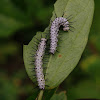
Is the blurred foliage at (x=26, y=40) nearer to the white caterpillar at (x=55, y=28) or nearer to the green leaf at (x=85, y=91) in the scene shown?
the green leaf at (x=85, y=91)

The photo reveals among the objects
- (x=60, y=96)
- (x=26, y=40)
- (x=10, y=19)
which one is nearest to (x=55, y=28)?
(x=60, y=96)

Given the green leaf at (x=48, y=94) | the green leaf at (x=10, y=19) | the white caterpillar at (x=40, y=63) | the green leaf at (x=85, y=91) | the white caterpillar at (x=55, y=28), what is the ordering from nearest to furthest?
the green leaf at (x=48, y=94) → the white caterpillar at (x=40, y=63) → the white caterpillar at (x=55, y=28) → the green leaf at (x=85, y=91) → the green leaf at (x=10, y=19)

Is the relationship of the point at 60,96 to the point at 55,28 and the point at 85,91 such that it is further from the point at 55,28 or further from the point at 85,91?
the point at 85,91

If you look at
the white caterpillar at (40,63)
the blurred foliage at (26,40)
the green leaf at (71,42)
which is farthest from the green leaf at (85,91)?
the green leaf at (71,42)

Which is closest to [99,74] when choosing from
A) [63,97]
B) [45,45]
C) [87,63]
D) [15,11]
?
[87,63]

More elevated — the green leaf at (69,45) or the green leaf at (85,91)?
the green leaf at (69,45)

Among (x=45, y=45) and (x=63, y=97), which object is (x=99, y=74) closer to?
(x=45, y=45)
